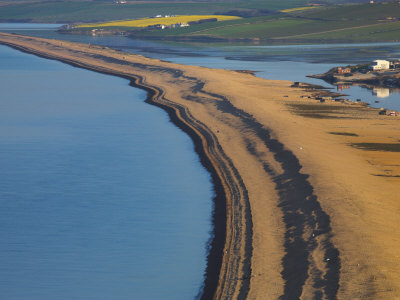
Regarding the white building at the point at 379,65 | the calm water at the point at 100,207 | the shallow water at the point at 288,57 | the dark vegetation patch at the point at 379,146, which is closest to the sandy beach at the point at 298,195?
the dark vegetation patch at the point at 379,146

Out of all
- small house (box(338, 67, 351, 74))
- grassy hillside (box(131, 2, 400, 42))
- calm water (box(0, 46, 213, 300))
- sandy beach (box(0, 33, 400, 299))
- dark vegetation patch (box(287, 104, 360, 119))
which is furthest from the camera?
grassy hillside (box(131, 2, 400, 42))

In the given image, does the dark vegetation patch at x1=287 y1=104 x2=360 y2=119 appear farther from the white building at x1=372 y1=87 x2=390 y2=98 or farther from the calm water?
the white building at x1=372 y1=87 x2=390 y2=98

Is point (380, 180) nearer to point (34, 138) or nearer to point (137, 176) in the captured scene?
point (137, 176)

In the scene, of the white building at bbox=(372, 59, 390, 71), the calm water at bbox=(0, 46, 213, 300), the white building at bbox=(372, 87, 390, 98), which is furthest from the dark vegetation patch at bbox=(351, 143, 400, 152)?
the white building at bbox=(372, 59, 390, 71)

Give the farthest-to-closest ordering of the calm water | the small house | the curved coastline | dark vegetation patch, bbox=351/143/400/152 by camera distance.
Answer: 1. the small house
2. dark vegetation patch, bbox=351/143/400/152
3. the calm water
4. the curved coastline

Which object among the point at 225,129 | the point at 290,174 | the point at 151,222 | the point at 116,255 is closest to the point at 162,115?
the point at 225,129

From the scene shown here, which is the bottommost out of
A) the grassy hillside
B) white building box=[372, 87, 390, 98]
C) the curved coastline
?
white building box=[372, 87, 390, 98]
